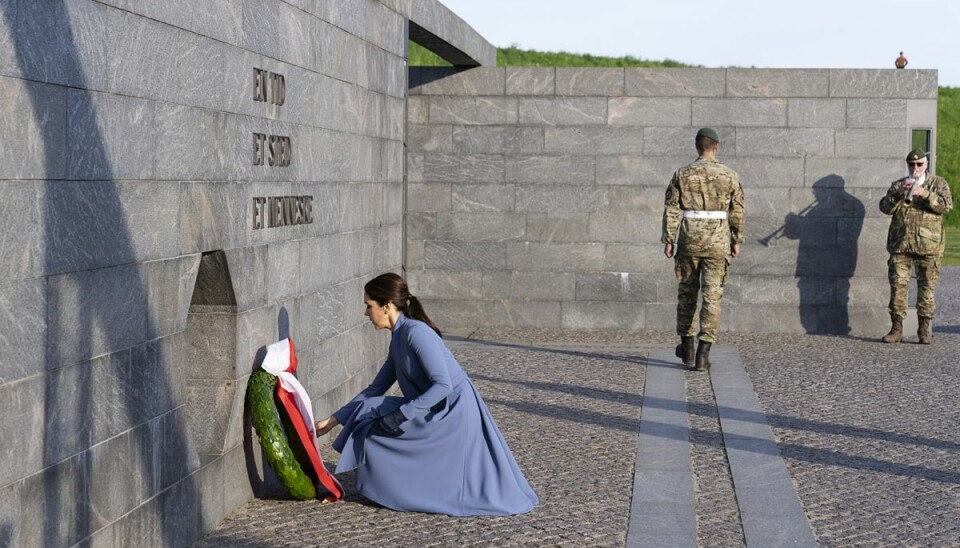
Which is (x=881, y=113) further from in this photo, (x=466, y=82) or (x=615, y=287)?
(x=466, y=82)

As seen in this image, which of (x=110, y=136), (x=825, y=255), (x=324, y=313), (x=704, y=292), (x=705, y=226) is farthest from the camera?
(x=825, y=255)

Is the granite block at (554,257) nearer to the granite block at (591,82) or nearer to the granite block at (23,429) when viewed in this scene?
the granite block at (591,82)

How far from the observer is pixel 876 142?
14.9 meters

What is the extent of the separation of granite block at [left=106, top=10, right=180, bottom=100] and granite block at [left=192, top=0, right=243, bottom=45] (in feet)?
0.75

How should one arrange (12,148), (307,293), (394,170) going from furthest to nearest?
(394,170) < (307,293) < (12,148)

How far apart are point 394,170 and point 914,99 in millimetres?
6423

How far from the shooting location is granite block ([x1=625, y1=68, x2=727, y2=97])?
1500 centimetres

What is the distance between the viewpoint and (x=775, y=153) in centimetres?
1498

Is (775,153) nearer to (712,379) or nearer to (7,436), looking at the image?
(712,379)

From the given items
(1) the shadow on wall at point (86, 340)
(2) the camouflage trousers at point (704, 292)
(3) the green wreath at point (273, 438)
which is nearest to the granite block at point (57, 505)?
(1) the shadow on wall at point (86, 340)

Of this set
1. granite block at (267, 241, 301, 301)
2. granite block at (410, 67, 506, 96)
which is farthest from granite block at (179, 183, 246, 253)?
granite block at (410, 67, 506, 96)

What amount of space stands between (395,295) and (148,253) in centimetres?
151

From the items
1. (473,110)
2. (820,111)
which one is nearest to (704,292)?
(820,111)

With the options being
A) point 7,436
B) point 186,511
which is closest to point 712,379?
point 186,511
